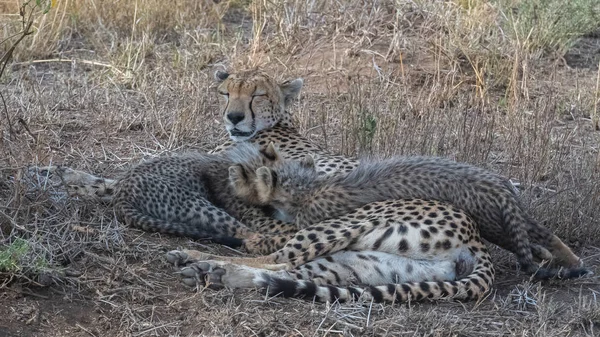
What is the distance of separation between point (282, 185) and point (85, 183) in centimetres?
100

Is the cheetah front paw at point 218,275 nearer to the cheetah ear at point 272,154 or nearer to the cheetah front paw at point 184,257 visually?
the cheetah front paw at point 184,257

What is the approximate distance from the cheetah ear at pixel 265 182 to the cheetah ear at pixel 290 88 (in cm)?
103

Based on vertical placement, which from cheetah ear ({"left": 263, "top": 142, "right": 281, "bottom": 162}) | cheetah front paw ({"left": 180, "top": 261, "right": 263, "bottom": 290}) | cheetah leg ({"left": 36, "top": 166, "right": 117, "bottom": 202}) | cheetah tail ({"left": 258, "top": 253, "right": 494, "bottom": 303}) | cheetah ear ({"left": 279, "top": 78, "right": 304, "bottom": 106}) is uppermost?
cheetah ear ({"left": 279, "top": 78, "right": 304, "bottom": 106})

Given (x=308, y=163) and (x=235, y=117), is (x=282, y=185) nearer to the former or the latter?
(x=308, y=163)

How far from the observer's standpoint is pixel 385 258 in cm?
388

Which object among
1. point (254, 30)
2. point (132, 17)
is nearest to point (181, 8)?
point (132, 17)

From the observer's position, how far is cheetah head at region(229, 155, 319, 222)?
14.2 ft

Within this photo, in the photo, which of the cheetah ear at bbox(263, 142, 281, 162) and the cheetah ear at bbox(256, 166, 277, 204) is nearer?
the cheetah ear at bbox(256, 166, 277, 204)

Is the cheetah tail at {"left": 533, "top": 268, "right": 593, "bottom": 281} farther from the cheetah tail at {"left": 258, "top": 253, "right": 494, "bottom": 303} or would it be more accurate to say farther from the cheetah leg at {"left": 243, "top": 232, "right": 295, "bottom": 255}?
the cheetah leg at {"left": 243, "top": 232, "right": 295, "bottom": 255}

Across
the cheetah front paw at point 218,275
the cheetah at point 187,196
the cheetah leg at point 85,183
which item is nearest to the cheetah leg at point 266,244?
the cheetah at point 187,196

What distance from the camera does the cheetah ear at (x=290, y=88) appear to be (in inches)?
209

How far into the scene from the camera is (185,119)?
18.4ft

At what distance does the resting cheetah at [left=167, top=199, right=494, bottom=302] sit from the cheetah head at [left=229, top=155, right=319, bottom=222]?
1.18 feet

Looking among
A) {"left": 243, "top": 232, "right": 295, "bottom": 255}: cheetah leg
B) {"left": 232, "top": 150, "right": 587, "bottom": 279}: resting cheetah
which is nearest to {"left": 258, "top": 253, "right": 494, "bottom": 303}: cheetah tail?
{"left": 232, "top": 150, "right": 587, "bottom": 279}: resting cheetah
